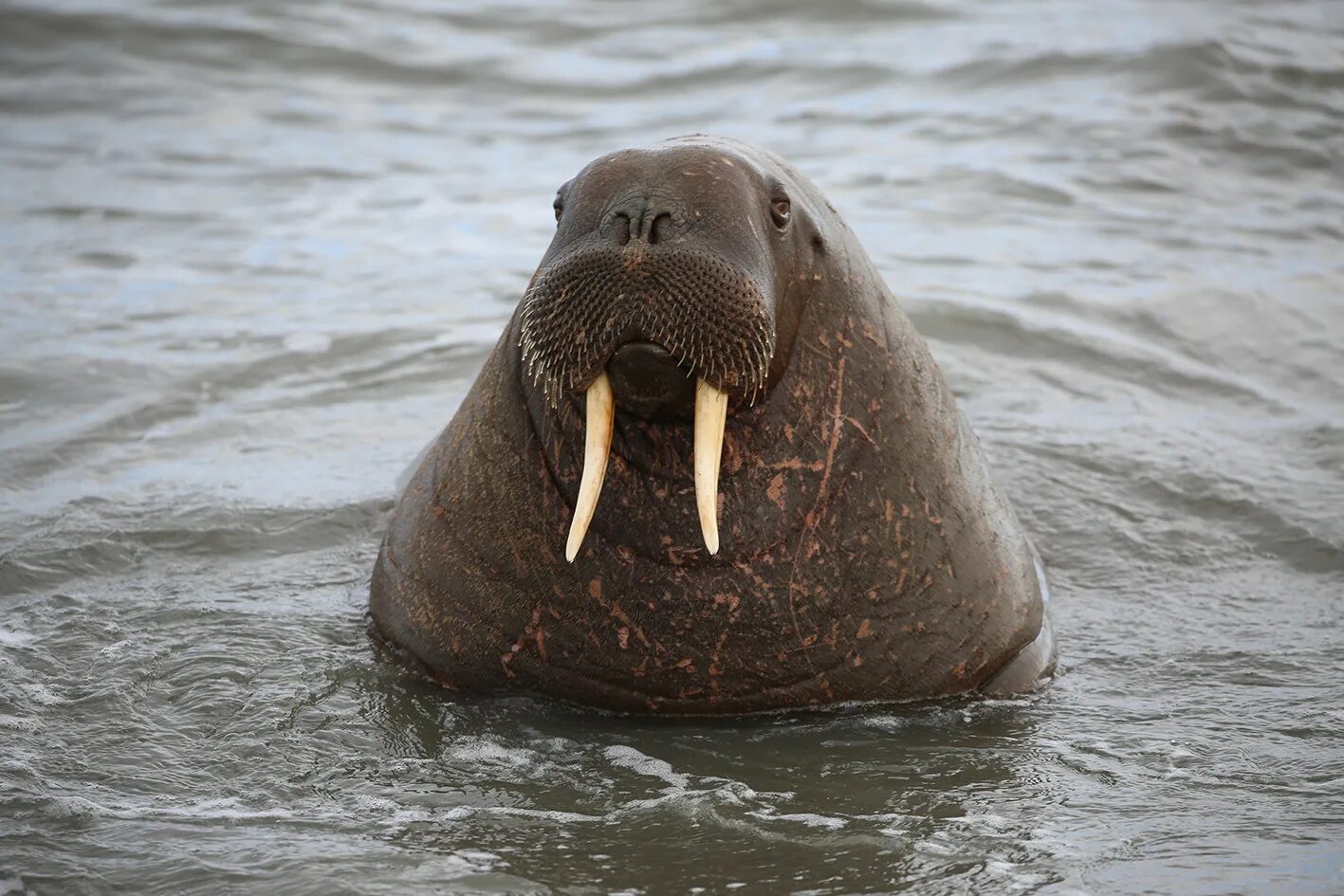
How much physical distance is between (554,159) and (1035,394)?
655 cm

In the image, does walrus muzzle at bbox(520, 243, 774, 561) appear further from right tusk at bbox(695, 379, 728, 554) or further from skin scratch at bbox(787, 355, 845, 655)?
skin scratch at bbox(787, 355, 845, 655)

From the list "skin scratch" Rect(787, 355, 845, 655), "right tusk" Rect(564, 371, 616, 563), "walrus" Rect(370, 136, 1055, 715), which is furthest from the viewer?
"skin scratch" Rect(787, 355, 845, 655)

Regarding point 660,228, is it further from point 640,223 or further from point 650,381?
point 650,381

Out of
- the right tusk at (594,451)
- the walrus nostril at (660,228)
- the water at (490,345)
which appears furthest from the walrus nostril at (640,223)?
the water at (490,345)

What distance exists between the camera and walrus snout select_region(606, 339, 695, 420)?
15.2 feet

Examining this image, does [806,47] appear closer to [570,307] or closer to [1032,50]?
[1032,50]

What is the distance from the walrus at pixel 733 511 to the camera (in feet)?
15.8

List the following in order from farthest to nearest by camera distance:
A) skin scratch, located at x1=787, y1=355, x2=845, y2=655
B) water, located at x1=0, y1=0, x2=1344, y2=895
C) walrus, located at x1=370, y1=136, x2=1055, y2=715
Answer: skin scratch, located at x1=787, y1=355, x2=845, y2=655
walrus, located at x1=370, y1=136, x2=1055, y2=715
water, located at x1=0, y1=0, x2=1344, y2=895

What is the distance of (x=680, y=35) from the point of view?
18844 mm

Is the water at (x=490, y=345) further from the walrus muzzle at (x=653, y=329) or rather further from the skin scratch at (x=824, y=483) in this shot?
the walrus muzzle at (x=653, y=329)

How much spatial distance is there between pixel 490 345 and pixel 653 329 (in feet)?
17.5

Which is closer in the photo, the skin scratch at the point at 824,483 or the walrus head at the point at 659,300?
the walrus head at the point at 659,300

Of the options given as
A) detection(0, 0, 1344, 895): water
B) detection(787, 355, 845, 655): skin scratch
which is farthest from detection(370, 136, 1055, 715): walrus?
detection(0, 0, 1344, 895): water

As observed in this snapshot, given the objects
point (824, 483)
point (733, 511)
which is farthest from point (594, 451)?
point (824, 483)
